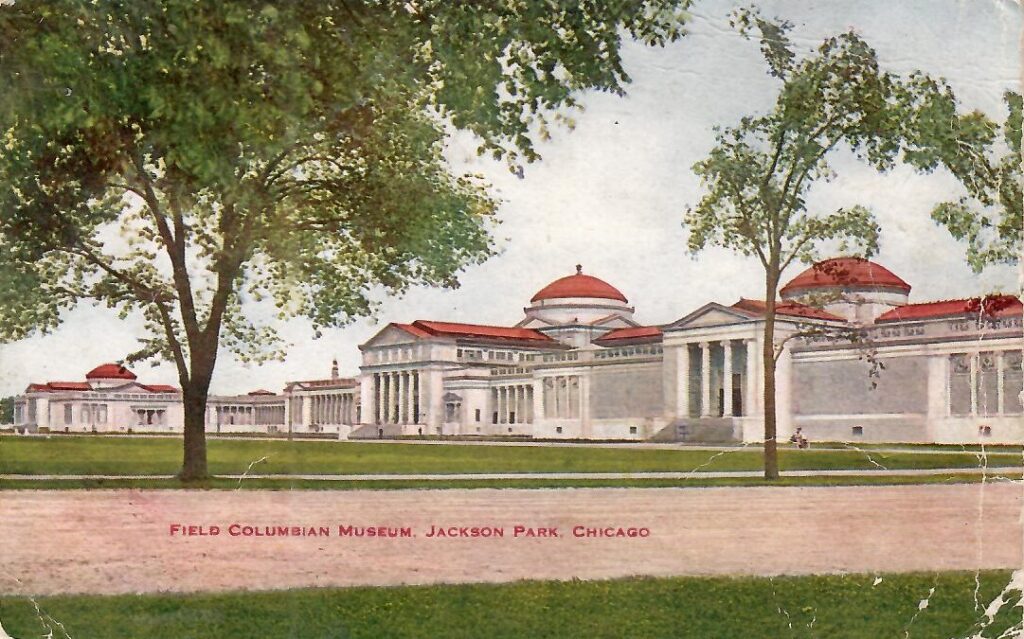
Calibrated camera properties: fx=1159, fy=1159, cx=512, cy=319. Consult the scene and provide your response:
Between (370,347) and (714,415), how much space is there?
13.6 ft

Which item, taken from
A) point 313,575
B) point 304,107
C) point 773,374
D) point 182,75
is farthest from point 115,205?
point 773,374

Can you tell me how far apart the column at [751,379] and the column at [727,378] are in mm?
189

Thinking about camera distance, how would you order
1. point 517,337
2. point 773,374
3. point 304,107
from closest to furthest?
point 304,107
point 517,337
point 773,374

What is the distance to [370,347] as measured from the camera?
398 inches

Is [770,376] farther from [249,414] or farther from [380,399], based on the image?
[249,414]

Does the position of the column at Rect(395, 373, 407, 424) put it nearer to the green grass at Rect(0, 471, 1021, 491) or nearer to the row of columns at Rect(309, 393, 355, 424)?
the row of columns at Rect(309, 393, 355, 424)

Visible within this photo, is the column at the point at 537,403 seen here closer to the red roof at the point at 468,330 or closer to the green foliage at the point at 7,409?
the red roof at the point at 468,330

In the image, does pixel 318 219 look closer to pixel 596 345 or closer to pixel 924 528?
pixel 596 345

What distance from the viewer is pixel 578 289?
385 inches

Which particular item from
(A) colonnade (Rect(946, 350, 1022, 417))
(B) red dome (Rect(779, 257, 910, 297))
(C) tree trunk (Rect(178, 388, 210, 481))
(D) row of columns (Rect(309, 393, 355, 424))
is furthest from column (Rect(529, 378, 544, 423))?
(A) colonnade (Rect(946, 350, 1022, 417))

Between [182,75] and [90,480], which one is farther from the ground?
[182,75]

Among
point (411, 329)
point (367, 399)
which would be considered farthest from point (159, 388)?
point (411, 329)

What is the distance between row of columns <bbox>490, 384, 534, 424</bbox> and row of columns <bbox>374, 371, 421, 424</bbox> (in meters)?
0.87

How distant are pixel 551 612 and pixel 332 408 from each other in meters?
3.66
